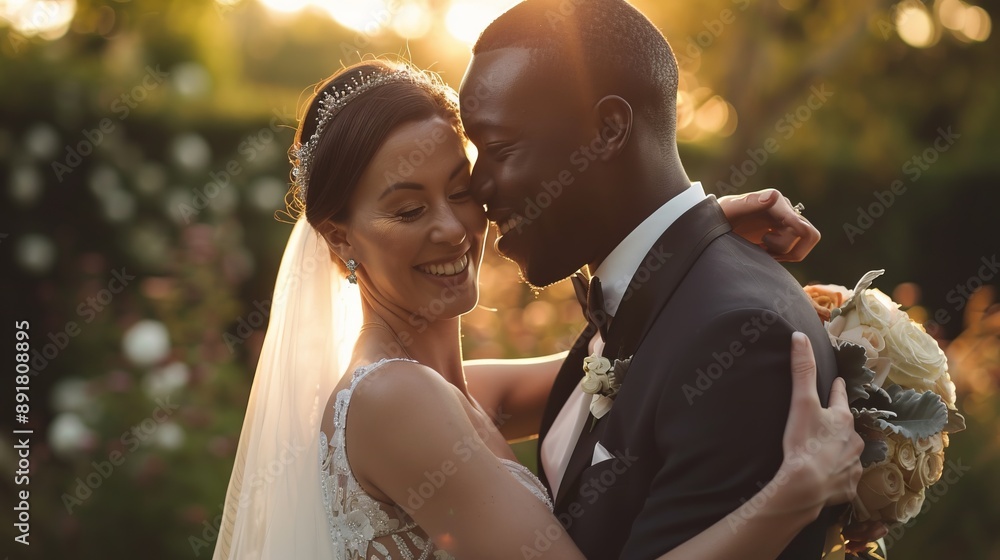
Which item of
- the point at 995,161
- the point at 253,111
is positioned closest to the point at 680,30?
the point at 995,161

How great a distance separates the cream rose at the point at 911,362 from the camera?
261cm

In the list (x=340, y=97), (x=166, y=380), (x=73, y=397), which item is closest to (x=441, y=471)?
(x=340, y=97)

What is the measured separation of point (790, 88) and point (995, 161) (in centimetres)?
304

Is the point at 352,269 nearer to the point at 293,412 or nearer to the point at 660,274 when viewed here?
the point at 293,412

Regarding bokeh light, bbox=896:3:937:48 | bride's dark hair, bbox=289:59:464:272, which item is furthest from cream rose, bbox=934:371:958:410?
bokeh light, bbox=896:3:937:48

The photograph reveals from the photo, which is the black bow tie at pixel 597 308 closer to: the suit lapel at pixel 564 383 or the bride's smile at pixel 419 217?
the suit lapel at pixel 564 383

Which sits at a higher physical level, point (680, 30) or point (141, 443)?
point (680, 30)

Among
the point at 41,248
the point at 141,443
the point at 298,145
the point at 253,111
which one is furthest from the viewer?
the point at 253,111

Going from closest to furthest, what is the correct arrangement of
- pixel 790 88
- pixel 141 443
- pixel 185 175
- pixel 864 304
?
1. pixel 864 304
2. pixel 141 443
3. pixel 185 175
4. pixel 790 88

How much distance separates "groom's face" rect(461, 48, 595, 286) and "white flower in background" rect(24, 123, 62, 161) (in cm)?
548

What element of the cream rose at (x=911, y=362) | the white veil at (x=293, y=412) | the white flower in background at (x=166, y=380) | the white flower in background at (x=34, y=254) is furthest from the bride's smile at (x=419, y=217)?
the white flower in background at (x=34, y=254)

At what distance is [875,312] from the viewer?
269cm

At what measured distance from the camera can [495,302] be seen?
6.59m

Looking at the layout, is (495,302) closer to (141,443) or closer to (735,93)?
(141,443)
